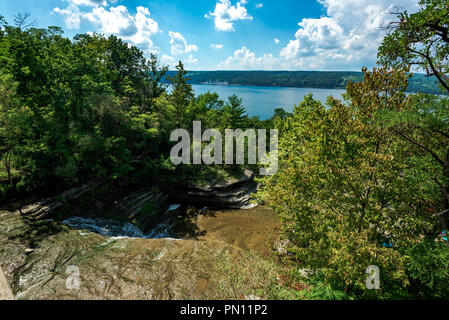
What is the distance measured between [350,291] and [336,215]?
110 inches

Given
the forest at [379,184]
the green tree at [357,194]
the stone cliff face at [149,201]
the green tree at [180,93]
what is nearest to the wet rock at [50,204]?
the stone cliff face at [149,201]

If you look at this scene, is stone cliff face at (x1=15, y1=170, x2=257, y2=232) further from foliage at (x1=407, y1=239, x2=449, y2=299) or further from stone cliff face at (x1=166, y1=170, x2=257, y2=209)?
foliage at (x1=407, y1=239, x2=449, y2=299)

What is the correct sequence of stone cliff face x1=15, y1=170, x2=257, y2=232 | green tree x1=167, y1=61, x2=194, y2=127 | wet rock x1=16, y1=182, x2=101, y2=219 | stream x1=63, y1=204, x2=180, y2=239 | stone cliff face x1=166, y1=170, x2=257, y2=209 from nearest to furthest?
wet rock x1=16, y1=182, x2=101, y2=219
stream x1=63, y1=204, x2=180, y2=239
stone cliff face x1=15, y1=170, x2=257, y2=232
stone cliff face x1=166, y1=170, x2=257, y2=209
green tree x1=167, y1=61, x2=194, y2=127

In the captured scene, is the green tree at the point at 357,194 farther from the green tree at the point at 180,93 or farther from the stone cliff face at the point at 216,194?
the green tree at the point at 180,93

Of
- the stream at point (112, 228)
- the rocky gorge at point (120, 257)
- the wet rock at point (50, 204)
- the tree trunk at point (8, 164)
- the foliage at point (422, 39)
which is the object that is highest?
the foliage at point (422, 39)

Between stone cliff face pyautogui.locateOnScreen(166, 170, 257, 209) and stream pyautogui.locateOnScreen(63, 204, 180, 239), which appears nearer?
stream pyautogui.locateOnScreen(63, 204, 180, 239)

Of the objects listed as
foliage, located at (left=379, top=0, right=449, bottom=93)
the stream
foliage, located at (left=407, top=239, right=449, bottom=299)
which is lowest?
the stream

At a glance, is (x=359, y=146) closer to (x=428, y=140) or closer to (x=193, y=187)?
(x=428, y=140)

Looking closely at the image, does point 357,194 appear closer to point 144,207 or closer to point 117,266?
point 117,266

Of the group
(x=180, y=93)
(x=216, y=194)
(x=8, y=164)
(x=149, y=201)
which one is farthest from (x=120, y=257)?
(x=180, y=93)

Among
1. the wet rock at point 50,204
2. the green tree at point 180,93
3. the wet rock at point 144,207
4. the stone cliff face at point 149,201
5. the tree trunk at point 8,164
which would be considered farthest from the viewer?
the green tree at point 180,93

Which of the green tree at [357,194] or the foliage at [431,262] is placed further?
the green tree at [357,194]

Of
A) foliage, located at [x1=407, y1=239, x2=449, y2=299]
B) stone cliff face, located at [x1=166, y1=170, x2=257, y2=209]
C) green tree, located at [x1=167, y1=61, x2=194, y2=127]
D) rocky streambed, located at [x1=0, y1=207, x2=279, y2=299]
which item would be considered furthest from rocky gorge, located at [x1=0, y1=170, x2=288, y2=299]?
green tree, located at [x1=167, y1=61, x2=194, y2=127]

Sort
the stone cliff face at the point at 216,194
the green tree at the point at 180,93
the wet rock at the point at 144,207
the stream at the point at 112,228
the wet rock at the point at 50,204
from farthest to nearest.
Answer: the green tree at the point at 180,93
the stone cliff face at the point at 216,194
the wet rock at the point at 144,207
the stream at the point at 112,228
the wet rock at the point at 50,204
